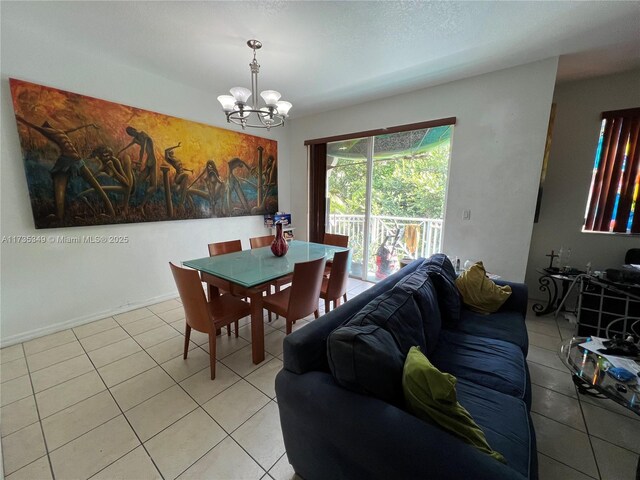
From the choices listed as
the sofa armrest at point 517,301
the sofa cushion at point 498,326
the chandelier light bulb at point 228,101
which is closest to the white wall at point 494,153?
the sofa armrest at point 517,301

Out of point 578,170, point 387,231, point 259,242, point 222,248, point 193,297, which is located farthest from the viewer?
point 387,231

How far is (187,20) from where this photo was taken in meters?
1.92

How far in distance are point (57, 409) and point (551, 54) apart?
15.9 feet

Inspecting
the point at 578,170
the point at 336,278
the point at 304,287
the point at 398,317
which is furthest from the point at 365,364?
the point at 578,170

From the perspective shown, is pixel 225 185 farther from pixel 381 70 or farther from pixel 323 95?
pixel 381 70

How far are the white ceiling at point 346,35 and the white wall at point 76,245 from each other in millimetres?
176

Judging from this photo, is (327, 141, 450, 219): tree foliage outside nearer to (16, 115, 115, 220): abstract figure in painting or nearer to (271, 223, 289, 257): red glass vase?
(271, 223, 289, 257): red glass vase

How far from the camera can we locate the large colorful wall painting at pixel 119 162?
2252 millimetres

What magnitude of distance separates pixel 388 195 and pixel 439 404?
3138mm

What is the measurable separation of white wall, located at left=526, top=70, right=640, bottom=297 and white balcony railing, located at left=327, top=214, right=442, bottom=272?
4.09ft

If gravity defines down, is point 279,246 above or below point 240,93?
below

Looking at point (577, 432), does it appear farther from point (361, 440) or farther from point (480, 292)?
point (361, 440)

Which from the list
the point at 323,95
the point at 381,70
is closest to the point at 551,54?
the point at 381,70

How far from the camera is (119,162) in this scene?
2.69 m
